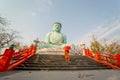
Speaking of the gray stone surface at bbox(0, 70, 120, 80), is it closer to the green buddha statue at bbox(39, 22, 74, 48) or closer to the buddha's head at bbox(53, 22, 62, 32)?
the green buddha statue at bbox(39, 22, 74, 48)

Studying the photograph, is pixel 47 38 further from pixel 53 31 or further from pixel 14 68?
pixel 14 68

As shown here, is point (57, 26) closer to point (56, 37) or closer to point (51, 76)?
point (56, 37)

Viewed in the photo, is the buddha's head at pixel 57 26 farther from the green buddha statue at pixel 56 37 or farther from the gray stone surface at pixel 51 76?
the gray stone surface at pixel 51 76

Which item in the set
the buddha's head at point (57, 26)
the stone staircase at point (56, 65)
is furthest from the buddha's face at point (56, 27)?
the stone staircase at point (56, 65)

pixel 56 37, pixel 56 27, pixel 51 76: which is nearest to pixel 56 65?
pixel 51 76

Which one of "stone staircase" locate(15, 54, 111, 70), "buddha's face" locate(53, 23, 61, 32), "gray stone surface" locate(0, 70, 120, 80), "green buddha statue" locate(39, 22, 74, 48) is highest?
"buddha's face" locate(53, 23, 61, 32)

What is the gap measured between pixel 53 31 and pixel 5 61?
60.4 ft

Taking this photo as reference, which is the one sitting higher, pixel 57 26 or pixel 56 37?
pixel 57 26

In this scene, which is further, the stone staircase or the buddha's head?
the buddha's head

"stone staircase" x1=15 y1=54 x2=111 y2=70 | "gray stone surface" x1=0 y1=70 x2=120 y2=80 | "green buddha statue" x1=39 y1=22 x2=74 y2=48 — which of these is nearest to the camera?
"gray stone surface" x1=0 y1=70 x2=120 y2=80

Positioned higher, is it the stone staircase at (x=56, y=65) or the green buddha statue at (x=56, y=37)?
the green buddha statue at (x=56, y=37)

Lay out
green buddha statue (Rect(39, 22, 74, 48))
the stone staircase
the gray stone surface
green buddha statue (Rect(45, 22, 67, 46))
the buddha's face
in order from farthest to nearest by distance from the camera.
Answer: the buddha's face, green buddha statue (Rect(45, 22, 67, 46)), green buddha statue (Rect(39, 22, 74, 48)), the stone staircase, the gray stone surface

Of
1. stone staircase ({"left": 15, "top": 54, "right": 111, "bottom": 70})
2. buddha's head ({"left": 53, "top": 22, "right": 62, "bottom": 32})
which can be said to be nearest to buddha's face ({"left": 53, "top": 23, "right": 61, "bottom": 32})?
buddha's head ({"left": 53, "top": 22, "right": 62, "bottom": 32})

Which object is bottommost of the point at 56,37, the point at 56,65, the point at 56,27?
the point at 56,65
